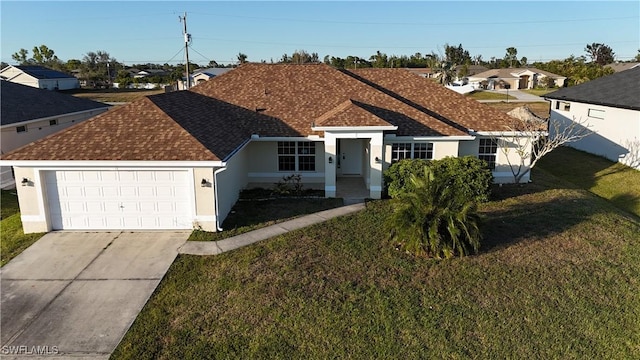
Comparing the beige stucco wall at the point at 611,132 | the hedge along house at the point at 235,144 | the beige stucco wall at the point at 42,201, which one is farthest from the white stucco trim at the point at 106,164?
the beige stucco wall at the point at 611,132

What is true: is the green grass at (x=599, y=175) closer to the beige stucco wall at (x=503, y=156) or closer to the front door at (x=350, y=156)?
the beige stucco wall at (x=503, y=156)

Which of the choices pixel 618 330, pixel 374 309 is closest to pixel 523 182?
pixel 618 330

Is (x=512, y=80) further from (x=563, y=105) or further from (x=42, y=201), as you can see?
(x=42, y=201)

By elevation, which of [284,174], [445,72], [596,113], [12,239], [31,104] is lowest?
[12,239]

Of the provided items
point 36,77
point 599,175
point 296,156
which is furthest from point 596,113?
point 36,77

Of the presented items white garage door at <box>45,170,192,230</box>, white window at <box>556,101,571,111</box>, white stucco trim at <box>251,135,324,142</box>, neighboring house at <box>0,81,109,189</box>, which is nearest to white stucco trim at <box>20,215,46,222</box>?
white garage door at <box>45,170,192,230</box>

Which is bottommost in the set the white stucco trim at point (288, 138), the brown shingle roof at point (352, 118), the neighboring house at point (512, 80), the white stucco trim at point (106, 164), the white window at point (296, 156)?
the white window at point (296, 156)
